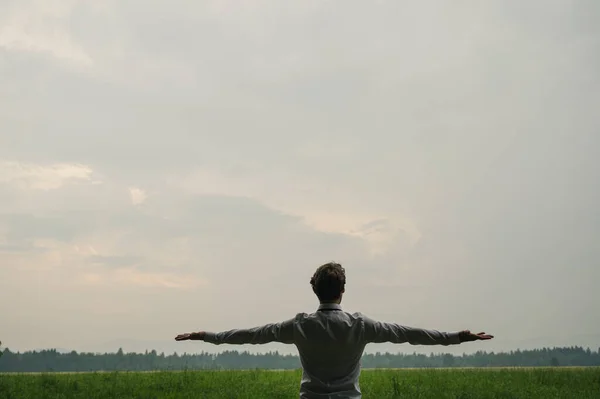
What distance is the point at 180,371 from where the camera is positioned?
18.5 meters

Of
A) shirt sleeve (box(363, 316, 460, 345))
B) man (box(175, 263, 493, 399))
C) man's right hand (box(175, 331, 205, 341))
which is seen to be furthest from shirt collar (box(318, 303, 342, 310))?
man's right hand (box(175, 331, 205, 341))

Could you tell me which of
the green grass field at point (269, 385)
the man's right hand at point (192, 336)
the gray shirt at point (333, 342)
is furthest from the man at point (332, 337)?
the green grass field at point (269, 385)

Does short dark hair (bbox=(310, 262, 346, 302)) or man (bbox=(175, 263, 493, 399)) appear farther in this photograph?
short dark hair (bbox=(310, 262, 346, 302))

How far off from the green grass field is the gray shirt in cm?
1105

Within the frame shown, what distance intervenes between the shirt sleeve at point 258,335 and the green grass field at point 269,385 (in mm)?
10343

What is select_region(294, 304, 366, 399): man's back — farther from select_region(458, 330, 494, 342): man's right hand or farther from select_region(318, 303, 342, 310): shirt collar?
select_region(458, 330, 494, 342): man's right hand

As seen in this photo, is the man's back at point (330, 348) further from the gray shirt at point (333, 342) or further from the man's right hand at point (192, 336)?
the man's right hand at point (192, 336)

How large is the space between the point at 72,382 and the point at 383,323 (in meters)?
15.7

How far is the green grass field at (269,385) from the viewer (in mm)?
15461

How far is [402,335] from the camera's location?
486cm

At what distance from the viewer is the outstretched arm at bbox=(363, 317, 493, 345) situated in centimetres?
474

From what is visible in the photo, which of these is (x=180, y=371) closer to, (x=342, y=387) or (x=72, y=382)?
(x=72, y=382)

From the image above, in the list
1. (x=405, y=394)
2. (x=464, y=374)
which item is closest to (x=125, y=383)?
(x=405, y=394)

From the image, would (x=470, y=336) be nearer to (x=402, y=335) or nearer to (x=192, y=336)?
(x=402, y=335)
